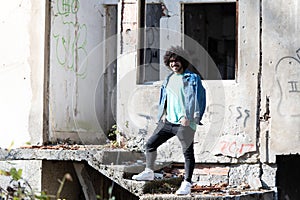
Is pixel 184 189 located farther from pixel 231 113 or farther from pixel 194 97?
pixel 231 113

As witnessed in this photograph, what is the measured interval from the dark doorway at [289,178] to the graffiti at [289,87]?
1.28 metres

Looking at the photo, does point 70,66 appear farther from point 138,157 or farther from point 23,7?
point 138,157

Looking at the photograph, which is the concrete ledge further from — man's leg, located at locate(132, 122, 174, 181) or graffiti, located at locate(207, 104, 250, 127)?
graffiti, located at locate(207, 104, 250, 127)

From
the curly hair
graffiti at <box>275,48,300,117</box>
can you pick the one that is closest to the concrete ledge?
graffiti at <box>275,48,300,117</box>

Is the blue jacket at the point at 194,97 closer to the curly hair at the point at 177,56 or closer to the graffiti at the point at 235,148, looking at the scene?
the curly hair at the point at 177,56

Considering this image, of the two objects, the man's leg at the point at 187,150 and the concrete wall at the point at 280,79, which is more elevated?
the concrete wall at the point at 280,79

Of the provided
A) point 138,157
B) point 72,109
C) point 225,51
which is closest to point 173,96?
point 138,157

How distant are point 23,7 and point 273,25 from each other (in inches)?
144

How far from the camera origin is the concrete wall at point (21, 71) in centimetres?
979

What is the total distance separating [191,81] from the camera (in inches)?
318

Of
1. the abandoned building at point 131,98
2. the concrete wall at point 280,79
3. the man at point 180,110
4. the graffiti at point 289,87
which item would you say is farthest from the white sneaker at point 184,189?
the graffiti at point 289,87

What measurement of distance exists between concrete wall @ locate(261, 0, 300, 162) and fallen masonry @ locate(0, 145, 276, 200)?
70 centimetres

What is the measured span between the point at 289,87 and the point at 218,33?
525 centimetres

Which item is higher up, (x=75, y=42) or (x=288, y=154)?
(x=75, y=42)
